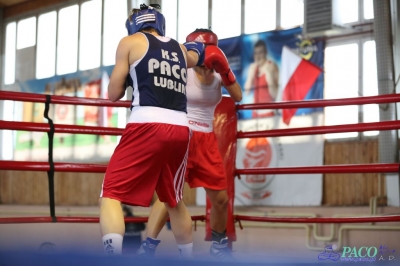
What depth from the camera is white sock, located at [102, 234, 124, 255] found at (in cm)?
228

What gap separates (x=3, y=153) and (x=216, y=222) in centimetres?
1043

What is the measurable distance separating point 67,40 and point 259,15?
4.82 metres

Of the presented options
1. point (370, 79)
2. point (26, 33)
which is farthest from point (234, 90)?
point (26, 33)

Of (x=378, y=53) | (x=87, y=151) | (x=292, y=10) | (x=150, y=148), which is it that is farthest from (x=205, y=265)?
(x=87, y=151)

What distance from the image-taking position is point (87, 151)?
1116 cm

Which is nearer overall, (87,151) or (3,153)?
(87,151)

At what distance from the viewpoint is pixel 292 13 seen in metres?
8.69

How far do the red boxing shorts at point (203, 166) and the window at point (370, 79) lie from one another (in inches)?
195

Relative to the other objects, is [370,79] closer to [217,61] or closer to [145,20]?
[217,61]

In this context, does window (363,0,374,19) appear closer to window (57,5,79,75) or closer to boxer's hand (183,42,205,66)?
boxer's hand (183,42,205,66)

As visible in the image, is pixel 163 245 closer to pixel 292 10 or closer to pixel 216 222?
pixel 292 10

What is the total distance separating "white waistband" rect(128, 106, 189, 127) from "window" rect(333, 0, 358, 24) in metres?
6.11

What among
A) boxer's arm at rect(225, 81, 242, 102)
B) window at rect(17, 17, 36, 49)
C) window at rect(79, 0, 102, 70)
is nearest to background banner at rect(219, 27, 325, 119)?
window at rect(79, 0, 102, 70)

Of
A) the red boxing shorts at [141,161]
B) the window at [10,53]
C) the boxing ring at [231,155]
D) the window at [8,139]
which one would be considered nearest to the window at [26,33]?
the window at [10,53]
